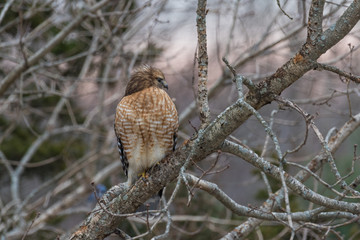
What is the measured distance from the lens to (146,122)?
4398 mm

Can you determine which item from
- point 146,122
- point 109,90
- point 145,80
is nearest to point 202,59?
point 146,122

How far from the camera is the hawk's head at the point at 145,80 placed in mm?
4609

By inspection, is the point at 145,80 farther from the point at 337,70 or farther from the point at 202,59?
the point at 337,70

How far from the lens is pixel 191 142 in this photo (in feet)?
10.6

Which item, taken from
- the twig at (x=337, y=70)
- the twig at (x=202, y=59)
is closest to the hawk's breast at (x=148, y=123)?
the twig at (x=202, y=59)

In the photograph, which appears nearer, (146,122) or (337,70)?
(337,70)

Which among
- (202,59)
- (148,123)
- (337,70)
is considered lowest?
(148,123)

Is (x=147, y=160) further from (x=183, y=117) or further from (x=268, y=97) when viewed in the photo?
(x=183, y=117)

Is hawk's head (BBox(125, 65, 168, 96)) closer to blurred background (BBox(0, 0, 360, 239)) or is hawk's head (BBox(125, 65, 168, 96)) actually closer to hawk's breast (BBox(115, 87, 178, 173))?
hawk's breast (BBox(115, 87, 178, 173))

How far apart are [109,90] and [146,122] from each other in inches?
229

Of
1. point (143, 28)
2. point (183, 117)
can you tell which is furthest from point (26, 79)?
point (183, 117)

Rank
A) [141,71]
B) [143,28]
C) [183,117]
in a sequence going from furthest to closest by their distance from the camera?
[143,28], [183,117], [141,71]

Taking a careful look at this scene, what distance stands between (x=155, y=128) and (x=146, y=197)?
3.23 feet

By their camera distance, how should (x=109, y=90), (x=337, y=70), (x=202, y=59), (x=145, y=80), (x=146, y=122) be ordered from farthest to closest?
(x=109, y=90) < (x=145, y=80) < (x=146, y=122) < (x=202, y=59) < (x=337, y=70)
